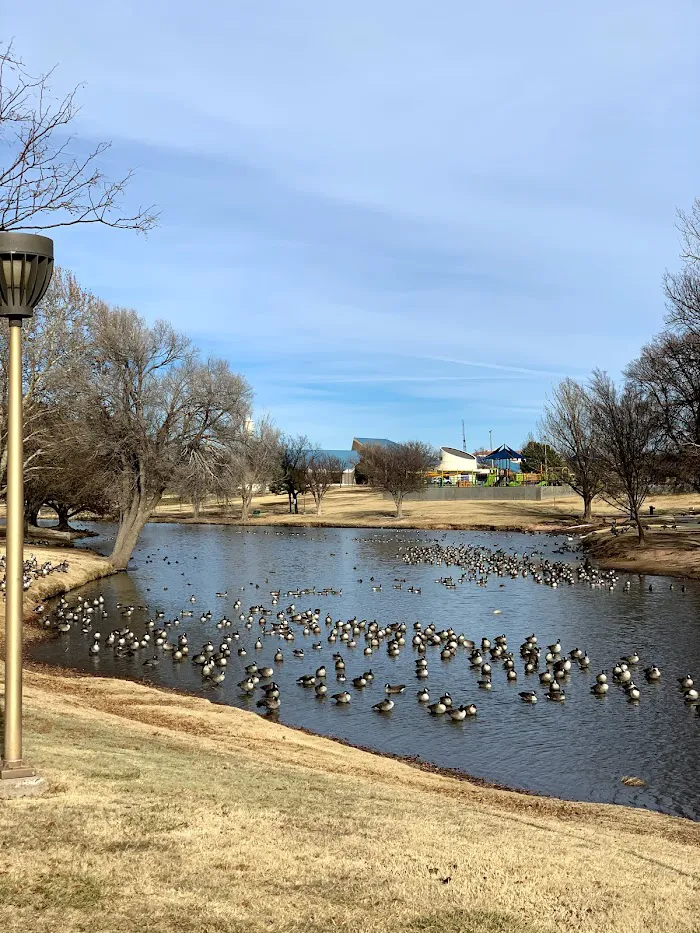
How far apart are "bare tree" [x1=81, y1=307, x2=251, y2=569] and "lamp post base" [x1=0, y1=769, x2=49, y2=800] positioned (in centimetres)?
3714

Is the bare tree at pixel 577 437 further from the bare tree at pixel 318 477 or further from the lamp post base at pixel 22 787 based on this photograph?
the lamp post base at pixel 22 787

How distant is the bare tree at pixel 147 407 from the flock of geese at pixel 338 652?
10551 millimetres

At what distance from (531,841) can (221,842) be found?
337 centimetres

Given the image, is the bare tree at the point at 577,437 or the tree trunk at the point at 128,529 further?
the bare tree at the point at 577,437

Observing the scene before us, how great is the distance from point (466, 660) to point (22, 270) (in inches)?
830

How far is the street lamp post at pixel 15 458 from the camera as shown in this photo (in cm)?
816

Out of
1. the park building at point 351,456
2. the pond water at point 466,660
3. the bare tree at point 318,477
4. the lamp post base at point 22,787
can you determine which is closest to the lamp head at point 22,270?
the lamp post base at point 22,787

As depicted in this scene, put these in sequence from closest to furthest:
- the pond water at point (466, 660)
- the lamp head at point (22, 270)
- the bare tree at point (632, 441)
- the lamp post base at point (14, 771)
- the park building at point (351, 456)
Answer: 1. the lamp post base at point (14, 771)
2. the lamp head at point (22, 270)
3. the pond water at point (466, 660)
4. the bare tree at point (632, 441)
5. the park building at point (351, 456)

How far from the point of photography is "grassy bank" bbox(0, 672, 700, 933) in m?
6.13

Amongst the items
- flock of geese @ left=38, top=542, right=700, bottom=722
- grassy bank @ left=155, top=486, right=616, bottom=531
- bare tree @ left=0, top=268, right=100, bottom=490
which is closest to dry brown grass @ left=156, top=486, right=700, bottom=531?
grassy bank @ left=155, top=486, right=616, bottom=531

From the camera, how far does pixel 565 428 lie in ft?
284

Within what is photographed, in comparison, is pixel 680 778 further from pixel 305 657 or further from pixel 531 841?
pixel 305 657

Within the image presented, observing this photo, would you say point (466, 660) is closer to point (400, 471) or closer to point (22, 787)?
point (22, 787)

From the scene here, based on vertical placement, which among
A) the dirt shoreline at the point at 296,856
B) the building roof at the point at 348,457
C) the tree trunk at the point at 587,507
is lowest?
the dirt shoreline at the point at 296,856
